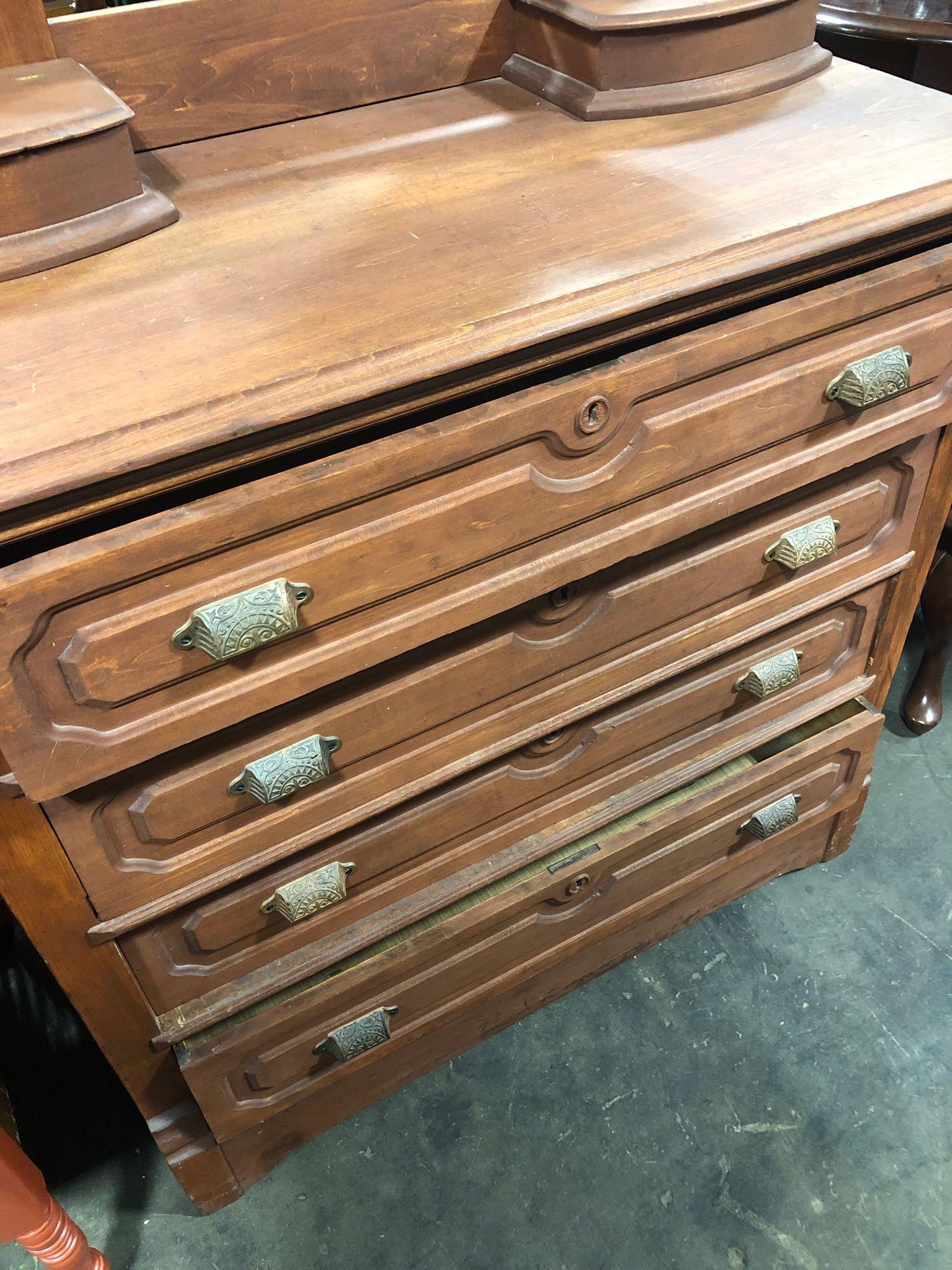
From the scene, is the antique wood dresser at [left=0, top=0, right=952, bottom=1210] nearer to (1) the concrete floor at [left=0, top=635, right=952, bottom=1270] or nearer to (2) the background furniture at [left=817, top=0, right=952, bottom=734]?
(1) the concrete floor at [left=0, top=635, right=952, bottom=1270]

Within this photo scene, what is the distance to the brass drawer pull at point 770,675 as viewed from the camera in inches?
45.0

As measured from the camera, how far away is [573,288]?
73 centimetres

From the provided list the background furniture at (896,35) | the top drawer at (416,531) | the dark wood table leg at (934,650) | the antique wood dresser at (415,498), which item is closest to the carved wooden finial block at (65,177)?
the antique wood dresser at (415,498)

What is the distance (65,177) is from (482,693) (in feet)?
1.82

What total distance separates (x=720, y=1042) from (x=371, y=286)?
107 centimetres

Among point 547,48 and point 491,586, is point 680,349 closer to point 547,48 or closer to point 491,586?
point 491,586

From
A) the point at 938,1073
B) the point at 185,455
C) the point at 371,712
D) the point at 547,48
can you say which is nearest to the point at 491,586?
the point at 371,712

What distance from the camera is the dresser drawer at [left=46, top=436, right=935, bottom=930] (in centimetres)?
81

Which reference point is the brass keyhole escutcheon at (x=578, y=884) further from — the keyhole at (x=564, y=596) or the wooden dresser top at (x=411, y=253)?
the wooden dresser top at (x=411, y=253)

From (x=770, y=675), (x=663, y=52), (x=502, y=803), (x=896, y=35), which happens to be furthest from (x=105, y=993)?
(x=896, y=35)

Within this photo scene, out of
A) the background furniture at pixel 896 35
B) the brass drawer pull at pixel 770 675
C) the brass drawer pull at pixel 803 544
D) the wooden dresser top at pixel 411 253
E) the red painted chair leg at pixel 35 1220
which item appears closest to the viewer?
the wooden dresser top at pixel 411 253

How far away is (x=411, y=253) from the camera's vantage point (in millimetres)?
784

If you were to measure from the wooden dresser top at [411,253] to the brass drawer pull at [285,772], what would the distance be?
0.92 ft

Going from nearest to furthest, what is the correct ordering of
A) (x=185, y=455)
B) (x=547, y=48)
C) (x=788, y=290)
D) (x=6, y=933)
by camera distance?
(x=185, y=455)
(x=788, y=290)
(x=547, y=48)
(x=6, y=933)
